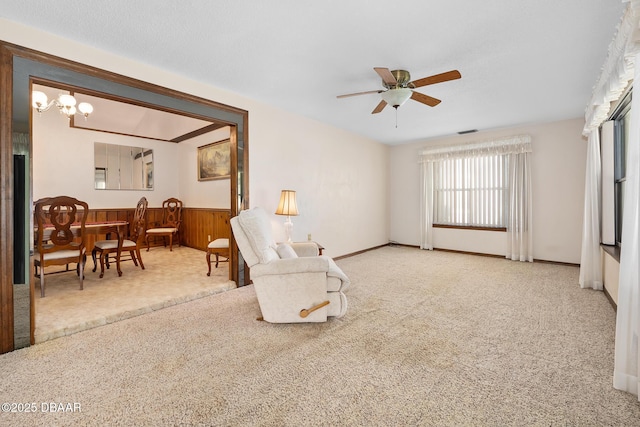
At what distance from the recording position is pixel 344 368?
192cm

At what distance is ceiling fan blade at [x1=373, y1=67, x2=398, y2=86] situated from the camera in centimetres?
244

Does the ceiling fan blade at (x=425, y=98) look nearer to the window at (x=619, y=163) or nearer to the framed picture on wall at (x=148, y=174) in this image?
the window at (x=619, y=163)

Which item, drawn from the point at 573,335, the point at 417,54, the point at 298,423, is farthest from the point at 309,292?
the point at 417,54

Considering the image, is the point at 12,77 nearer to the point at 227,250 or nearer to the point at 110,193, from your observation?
the point at 227,250

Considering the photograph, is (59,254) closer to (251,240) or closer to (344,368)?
(251,240)

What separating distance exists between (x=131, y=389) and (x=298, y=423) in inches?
41.6

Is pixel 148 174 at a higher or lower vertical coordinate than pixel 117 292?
higher

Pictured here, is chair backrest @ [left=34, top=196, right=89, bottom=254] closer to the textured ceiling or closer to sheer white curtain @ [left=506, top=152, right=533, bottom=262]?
the textured ceiling

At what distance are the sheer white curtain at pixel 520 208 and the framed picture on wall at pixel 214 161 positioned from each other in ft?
17.4

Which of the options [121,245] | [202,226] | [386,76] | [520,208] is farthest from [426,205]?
[121,245]

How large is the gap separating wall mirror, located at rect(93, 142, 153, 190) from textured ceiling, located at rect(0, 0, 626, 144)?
13.6ft

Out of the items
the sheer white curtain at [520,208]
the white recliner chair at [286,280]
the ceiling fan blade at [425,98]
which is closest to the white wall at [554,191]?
the sheer white curtain at [520,208]

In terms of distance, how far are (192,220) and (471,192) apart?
6.11 metres

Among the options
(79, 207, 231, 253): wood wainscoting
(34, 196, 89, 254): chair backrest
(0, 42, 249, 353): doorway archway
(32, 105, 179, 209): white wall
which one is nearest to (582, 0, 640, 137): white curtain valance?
(0, 42, 249, 353): doorway archway
